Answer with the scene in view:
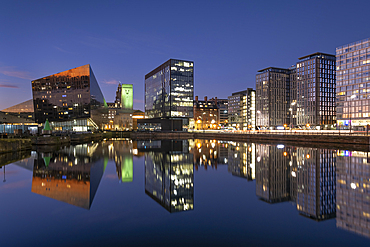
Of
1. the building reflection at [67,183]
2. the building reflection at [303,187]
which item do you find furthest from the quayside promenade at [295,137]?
the building reflection at [67,183]

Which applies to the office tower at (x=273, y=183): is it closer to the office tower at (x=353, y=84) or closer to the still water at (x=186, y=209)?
the still water at (x=186, y=209)

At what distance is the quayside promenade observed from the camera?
172 ft

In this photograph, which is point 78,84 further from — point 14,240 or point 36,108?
point 14,240

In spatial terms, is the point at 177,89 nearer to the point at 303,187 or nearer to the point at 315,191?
the point at 303,187

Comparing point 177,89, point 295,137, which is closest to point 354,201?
point 295,137

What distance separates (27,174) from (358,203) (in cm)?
2702

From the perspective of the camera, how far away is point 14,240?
965cm

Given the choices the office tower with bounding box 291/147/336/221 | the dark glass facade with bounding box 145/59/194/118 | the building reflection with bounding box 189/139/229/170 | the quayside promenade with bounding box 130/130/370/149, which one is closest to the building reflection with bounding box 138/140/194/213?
the building reflection with bounding box 189/139/229/170

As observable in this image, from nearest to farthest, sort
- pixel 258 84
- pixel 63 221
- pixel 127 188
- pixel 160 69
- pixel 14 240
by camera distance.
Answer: pixel 14 240 → pixel 63 221 → pixel 127 188 → pixel 160 69 → pixel 258 84

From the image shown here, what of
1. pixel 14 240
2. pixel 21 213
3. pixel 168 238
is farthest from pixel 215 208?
pixel 21 213

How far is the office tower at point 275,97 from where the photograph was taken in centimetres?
18712

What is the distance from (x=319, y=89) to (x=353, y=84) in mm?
36054

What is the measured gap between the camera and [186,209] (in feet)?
45.4

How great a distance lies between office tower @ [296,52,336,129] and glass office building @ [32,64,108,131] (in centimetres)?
13457
